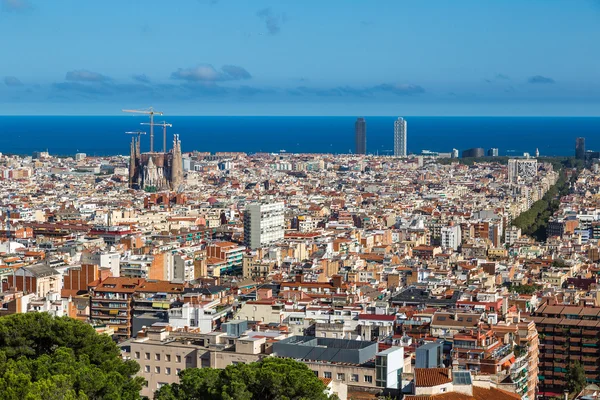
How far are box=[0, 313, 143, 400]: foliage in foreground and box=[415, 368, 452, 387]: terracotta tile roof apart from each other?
4.32 metres

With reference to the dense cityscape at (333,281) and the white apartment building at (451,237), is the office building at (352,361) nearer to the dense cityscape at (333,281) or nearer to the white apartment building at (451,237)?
the dense cityscape at (333,281)

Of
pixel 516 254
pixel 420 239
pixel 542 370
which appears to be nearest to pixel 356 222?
pixel 420 239

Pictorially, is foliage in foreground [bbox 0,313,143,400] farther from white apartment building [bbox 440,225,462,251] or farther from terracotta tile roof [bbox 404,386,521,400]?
white apartment building [bbox 440,225,462,251]

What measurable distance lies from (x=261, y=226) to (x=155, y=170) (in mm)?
43729

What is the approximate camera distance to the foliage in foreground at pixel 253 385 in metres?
17.3

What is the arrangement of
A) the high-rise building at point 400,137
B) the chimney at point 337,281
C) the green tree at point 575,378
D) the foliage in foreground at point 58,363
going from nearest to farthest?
the foliage in foreground at point 58,363 → the green tree at point 575,378 → the chimney at point 337,281 → the high-rise building at point 400,137

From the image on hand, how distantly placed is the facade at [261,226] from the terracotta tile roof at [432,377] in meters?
33.1

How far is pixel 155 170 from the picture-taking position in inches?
3797

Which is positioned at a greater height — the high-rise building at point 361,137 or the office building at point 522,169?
the high-rise building at point 361,137

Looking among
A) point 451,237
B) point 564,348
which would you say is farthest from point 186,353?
point 451,237

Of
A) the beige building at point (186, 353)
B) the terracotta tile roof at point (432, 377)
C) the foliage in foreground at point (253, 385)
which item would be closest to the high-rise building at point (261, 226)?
the beige building at point (186, 353)

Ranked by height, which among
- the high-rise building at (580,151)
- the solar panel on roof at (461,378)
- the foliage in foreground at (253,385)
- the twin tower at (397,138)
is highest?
the twin tower at (397,138)

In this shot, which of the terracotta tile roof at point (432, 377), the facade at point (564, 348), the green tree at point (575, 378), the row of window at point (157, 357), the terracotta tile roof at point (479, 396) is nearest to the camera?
the terracotta tile roof at point (479, 396)

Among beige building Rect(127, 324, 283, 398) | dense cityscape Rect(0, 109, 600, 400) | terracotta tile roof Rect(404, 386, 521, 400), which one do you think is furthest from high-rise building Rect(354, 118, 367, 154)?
terracotta tile roof Rect(404, 386, 521, 400)
